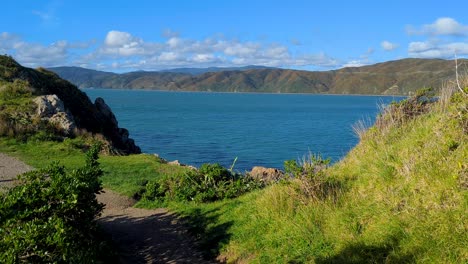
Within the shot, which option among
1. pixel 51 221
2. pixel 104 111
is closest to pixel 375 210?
pixel 51 221

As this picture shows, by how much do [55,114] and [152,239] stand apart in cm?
1843

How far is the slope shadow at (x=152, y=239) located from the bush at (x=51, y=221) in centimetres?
127

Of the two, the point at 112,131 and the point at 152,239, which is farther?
the point at 112,131

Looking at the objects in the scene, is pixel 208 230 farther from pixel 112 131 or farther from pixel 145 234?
pixel 112 131

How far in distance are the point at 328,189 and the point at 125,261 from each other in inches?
194

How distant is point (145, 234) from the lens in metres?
11.6

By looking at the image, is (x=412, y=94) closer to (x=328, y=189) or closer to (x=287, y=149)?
(x=328, y=189)

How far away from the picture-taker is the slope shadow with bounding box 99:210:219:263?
9.91 m

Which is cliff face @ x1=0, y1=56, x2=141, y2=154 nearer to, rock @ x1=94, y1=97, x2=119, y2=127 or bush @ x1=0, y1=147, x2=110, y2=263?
rock @ x1=94, y1=97, x2=119, y2=127

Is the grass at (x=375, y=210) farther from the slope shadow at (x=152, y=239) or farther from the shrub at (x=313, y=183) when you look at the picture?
the slope shadow at (x=152, y=239)

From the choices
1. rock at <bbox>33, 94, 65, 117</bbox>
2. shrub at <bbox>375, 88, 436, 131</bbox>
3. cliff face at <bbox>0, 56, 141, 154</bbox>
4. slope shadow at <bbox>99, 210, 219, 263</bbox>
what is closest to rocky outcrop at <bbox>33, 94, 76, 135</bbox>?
rock at <bbox>33, 94, 65, 117</bbox>

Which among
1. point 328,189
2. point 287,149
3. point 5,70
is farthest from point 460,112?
point 287,149

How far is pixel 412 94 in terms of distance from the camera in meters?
13.4

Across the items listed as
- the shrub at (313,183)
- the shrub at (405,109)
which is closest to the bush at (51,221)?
the shrub at (313,183)
